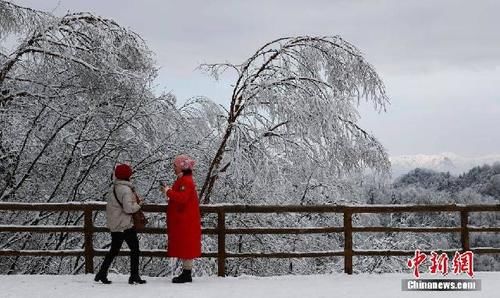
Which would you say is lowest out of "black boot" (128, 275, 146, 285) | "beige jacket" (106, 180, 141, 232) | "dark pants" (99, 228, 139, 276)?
"black boot" (128, 275, 146, 285)

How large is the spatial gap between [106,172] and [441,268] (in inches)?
280

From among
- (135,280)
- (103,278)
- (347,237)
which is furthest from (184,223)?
(347,237)

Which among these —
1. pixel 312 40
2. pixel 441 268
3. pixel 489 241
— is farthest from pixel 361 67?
pixel 489 241

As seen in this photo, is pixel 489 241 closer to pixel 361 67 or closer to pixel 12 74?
pixel 361 67

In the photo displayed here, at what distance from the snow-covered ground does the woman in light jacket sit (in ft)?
1.25

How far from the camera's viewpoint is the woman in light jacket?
28.5 ft

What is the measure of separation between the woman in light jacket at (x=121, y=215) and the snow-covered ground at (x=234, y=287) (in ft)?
1.25

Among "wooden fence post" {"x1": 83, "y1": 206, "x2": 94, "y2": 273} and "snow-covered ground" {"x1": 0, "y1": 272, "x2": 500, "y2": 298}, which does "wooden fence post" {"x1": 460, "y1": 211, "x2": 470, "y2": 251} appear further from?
"wooden fence post" {"x1": 83, "y1": 206, "x2": 94, "y2": 273}

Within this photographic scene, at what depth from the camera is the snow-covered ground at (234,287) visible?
8.18 meters

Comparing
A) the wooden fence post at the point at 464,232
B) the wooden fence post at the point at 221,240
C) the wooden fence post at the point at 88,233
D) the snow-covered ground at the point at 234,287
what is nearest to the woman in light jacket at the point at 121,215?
the snow-covered ground at the point at 234,287

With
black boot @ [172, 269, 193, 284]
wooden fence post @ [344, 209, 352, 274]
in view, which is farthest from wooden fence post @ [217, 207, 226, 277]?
wooden fence post @ [344, 209, 352, 274]

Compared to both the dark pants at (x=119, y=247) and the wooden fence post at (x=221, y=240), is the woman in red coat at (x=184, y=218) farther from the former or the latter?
the wooden fence post at (x=221, y=240)

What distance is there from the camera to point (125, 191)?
8688mm

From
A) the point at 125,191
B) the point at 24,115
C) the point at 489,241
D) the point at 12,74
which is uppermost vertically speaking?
the point at 12,74
